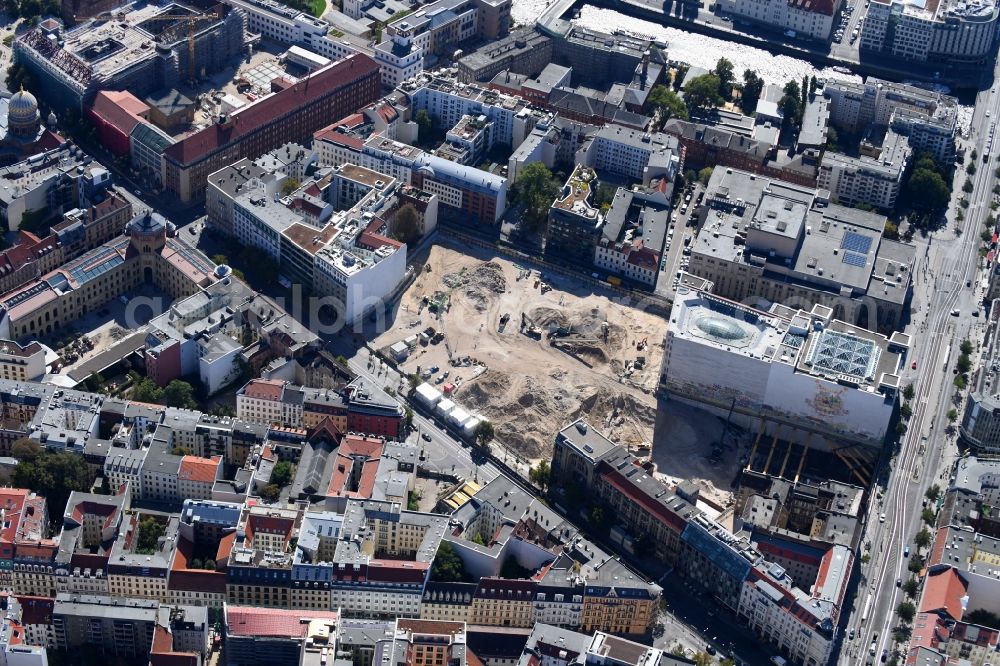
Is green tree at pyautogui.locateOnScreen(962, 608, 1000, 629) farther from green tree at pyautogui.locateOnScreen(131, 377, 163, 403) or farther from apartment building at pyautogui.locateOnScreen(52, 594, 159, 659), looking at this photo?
green tree at pyautogui.locateOnScreen(131, 377, 163, 403)

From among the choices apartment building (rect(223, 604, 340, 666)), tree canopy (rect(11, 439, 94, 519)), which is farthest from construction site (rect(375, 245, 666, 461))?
tree canopy (rect(11, 439, 94, 519))

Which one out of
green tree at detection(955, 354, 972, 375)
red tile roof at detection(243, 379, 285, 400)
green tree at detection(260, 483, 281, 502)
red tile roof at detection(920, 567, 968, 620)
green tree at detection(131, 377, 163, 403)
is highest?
green tree at detection(955, 354, 972, 375)

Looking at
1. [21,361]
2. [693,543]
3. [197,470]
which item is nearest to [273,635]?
[197,470]

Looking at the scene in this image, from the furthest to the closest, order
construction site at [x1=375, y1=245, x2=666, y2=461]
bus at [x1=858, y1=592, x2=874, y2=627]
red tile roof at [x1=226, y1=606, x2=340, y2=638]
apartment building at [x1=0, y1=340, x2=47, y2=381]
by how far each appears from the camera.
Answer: construction site at [x1=375, y1=245, x2=666, y2=461], apartment building at [x1=0, y1=340, x2=47, y2=381], bus at [x1=858, y1=592, x2=874, y2=627], red tile roof at [x1=226, y1=606, x2=340, y2=638]

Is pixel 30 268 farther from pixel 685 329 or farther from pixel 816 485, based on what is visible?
pixel 816 485

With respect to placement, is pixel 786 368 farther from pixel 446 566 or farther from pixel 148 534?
pixel 148 534

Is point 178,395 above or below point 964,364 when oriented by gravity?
below

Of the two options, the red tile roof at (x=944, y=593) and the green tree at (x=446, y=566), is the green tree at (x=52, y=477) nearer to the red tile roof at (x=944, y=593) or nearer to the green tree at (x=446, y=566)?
the green tree at (x=446, y=566)
